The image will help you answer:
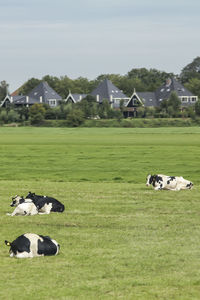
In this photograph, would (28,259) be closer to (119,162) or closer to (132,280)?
(132,280)

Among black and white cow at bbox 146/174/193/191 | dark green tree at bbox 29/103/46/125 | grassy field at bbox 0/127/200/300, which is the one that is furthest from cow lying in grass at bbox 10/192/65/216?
dark green tree at bbox 29/103/46/125

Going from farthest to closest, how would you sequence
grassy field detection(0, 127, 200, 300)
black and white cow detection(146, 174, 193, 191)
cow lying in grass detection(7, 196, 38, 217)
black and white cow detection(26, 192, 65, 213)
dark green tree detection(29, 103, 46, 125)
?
dark green tree detection(29, 103, 46, 125), black and white cow detection(146, 174, 193, 191), black and white cow detection(26, 192, 65, 213), cow lying in grass detection(7, 196, 38, 217), grassy field detection(0, 127, 200, 300)

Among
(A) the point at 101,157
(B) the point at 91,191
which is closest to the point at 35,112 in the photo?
(A) the point at 101,157

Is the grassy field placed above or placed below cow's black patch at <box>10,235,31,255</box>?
below

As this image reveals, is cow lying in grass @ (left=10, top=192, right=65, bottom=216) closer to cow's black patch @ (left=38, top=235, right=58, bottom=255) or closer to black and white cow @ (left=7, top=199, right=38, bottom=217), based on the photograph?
black and white cow @ (left=7, top=199, right=38, bottom=217)

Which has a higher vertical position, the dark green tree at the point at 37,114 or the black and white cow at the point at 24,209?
the black and white cow at the point at 24,209

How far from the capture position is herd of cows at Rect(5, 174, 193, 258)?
15383 millimetres

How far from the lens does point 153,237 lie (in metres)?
17.6

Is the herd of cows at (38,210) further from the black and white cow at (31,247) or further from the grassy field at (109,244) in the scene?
the grassy field at (109,244)

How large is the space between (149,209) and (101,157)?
1237 inches

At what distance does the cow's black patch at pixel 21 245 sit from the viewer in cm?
1534

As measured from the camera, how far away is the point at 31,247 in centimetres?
1534

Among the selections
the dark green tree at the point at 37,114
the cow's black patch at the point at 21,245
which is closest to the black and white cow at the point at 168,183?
the cow's black patch at the point at 21,245

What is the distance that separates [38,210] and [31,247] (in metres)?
6.92
